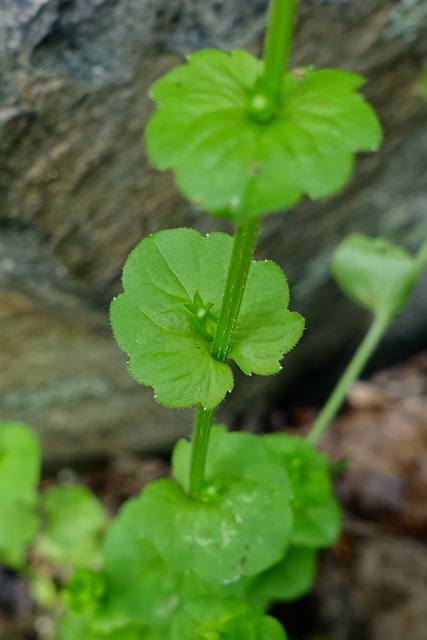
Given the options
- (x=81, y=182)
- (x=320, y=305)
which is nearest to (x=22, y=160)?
(x=81, y=182)

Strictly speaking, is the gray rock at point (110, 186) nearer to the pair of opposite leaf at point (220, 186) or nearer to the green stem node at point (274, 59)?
the pair of opposite leaf at point (220, 186)

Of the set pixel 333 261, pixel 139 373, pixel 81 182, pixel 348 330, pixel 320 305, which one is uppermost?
pixel 81 182

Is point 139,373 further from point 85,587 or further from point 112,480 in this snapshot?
point 112,480

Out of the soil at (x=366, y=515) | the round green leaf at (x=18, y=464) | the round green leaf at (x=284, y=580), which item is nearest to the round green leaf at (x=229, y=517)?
the round green leaf at (x=284, y=580)

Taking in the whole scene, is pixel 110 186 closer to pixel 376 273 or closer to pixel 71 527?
pixel 376 273

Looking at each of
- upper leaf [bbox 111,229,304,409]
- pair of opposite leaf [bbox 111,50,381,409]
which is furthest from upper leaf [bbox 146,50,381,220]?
upper leaf [bbox 111,229,304,409]

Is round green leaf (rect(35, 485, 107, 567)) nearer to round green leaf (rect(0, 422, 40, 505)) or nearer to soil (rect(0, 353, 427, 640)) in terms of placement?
soil (rect(0, 353, 427, 640))

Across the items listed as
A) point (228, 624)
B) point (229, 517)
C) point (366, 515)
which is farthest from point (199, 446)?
point (366, 515)
